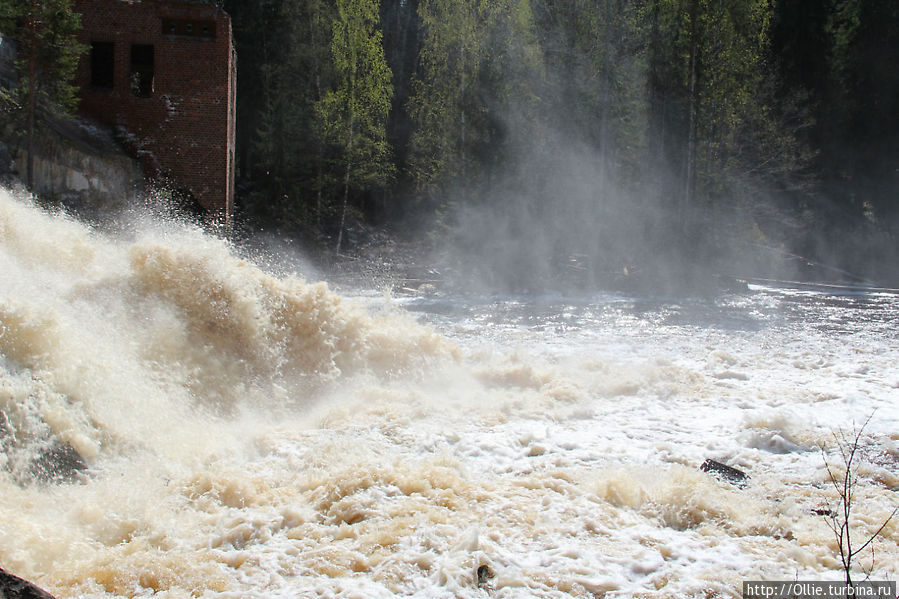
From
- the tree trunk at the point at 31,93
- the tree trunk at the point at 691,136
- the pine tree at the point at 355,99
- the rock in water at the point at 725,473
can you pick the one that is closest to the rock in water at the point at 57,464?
the rock in water at the point at 725,473

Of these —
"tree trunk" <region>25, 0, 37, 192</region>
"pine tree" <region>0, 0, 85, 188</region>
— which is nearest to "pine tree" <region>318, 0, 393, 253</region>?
"pine tree" <region>0, 0, 85, 188</region>

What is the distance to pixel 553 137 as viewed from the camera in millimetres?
24703

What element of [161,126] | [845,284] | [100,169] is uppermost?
[161,126]

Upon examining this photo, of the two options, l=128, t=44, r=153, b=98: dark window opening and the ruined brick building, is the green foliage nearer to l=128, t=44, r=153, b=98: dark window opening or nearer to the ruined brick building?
the ruined brick building

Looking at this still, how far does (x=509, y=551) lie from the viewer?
4695 mm

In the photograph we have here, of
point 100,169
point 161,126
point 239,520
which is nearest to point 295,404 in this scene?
point 239,520

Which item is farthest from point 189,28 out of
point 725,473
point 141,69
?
point 725,473

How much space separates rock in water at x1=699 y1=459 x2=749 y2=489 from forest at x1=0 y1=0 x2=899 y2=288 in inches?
663

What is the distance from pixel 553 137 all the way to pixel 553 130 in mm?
257

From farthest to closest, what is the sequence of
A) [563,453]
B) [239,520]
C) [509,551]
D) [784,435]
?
[784,435] → [563,453] → [239,520] → [509,551]

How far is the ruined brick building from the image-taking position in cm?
1795

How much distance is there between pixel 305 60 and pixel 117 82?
412 inches

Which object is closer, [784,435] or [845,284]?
[784,435]

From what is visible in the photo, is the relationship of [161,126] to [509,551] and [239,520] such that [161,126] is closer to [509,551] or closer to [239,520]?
[239,520]
